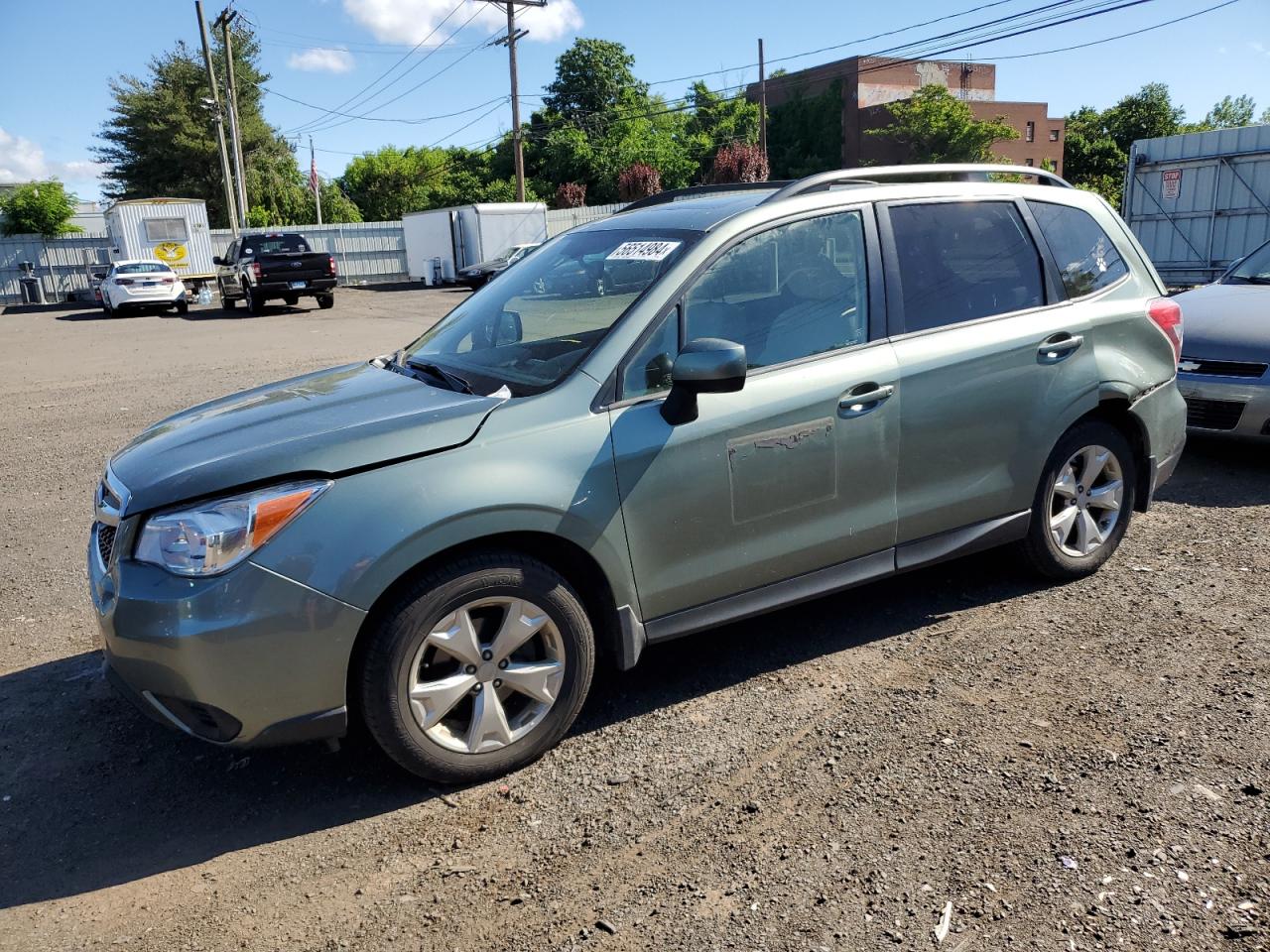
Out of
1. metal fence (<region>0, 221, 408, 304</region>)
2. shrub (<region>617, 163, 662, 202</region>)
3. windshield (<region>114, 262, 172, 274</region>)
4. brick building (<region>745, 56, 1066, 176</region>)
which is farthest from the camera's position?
brick building (<region>745, 56, 1066, 176</region>)

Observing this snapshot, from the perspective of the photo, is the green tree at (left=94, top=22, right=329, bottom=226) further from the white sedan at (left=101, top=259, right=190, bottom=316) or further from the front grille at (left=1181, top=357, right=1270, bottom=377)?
the front grille at (left=1181, top=357, right=1270, bottom=377)

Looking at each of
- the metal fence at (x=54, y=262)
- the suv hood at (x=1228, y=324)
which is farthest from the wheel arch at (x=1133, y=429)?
the metal fence at (x=54, y=262)

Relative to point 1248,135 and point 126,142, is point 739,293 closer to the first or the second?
point 1248,135

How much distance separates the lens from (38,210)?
133ft

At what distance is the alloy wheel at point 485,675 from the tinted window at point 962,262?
6.34 feet

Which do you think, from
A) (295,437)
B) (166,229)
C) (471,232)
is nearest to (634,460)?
(295,437)

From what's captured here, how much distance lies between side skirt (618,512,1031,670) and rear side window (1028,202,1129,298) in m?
1.10

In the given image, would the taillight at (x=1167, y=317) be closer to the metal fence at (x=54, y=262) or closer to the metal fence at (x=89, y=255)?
the metal fence at (x=89, y=255)

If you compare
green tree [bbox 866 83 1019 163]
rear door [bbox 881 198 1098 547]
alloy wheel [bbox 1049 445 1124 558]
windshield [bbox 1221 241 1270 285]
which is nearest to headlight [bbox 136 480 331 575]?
rear door [bbox 881 198 1098 547]

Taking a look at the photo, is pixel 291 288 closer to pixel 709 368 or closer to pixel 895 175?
pixel 895 175

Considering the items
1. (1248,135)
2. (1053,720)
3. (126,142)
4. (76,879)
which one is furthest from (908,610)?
(126,142)

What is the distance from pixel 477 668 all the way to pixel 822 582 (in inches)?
54.4

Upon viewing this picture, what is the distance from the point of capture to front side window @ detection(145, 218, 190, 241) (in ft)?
101

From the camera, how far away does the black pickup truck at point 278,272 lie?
977 inches
